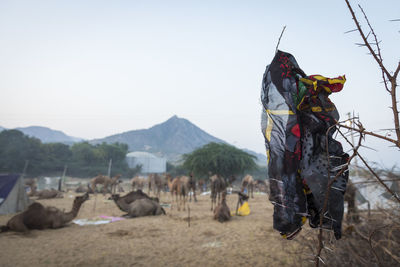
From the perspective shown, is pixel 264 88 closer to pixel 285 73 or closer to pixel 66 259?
pixel 285 73

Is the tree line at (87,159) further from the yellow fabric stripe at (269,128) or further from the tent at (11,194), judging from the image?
the yellow fabric stripe at (269,128)

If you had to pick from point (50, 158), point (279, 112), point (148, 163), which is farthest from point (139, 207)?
point (148, 163)

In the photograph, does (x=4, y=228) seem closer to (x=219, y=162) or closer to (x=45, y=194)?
(x=45, y=194)

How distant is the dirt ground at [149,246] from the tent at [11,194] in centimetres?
366

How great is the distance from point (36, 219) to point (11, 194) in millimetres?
4135

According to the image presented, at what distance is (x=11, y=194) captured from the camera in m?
9.64

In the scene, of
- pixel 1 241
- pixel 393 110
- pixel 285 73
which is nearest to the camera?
pixel 393 110

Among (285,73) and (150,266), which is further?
(150,266)

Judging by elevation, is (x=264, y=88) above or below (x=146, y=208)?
above

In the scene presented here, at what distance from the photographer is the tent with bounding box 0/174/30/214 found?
9.35 metres

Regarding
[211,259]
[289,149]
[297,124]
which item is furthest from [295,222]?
[211,259]

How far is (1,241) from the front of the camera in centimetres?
551

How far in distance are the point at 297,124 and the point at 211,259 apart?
12.4ft

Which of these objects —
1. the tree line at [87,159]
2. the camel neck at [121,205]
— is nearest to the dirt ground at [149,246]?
the camel neck at [121,205]
